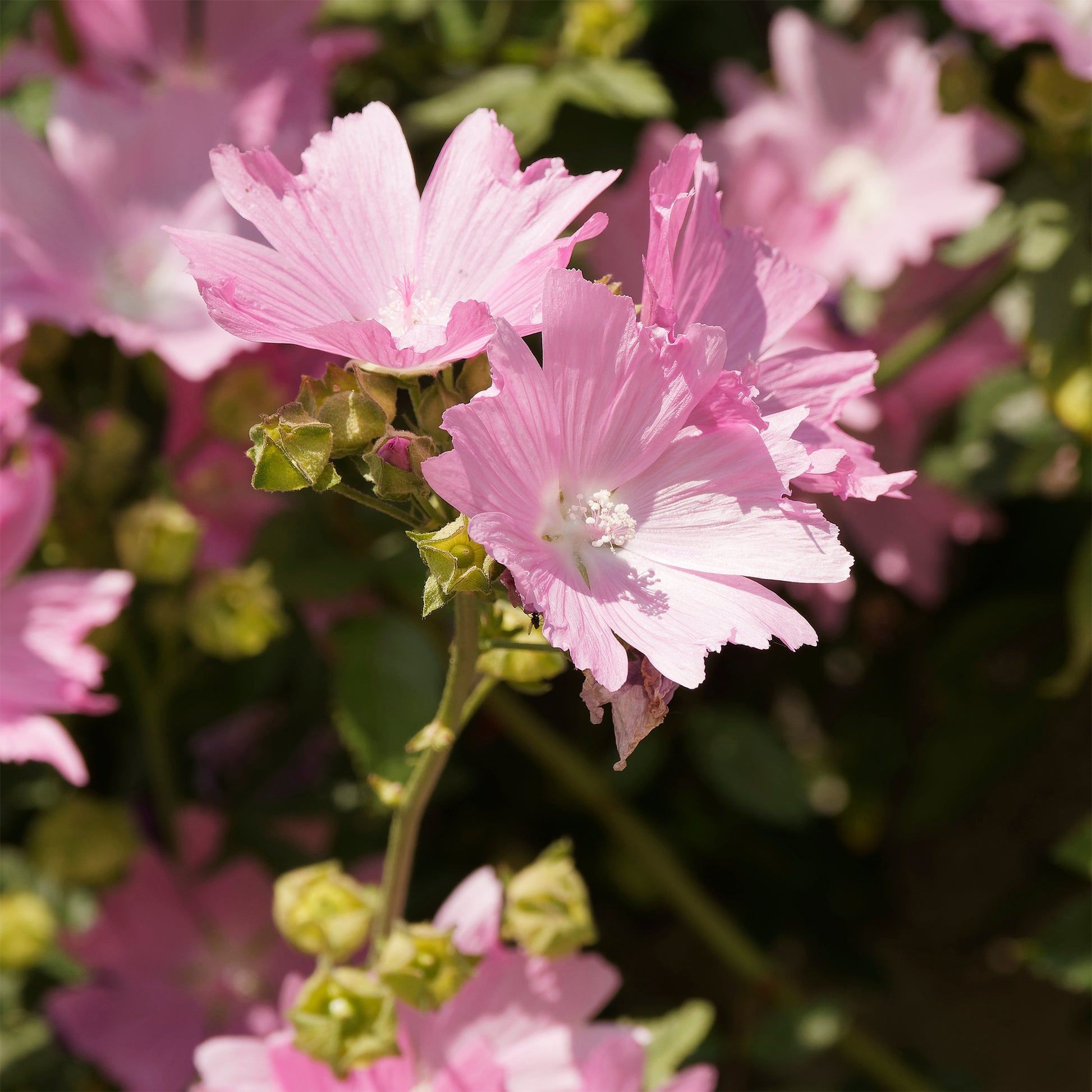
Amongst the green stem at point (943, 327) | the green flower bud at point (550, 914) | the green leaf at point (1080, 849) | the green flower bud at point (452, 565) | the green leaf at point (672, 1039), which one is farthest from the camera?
the green stem at point (943, 327)

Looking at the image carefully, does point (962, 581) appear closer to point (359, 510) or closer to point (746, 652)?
point (746, 652)

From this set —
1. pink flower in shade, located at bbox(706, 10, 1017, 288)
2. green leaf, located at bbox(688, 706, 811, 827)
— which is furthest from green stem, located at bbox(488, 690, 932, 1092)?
pink flower in shade, located at bbox(706, 10, 1017, 288)

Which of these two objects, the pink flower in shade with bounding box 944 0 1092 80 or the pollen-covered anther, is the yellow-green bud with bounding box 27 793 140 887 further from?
the pink flower in shade with bounding box 944 0 1092 80

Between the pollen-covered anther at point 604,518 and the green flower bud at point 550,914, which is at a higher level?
the pollen-covered anther at point 604,518

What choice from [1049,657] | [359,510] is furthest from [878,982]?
[359,510]

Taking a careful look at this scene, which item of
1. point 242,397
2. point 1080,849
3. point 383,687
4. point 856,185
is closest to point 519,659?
point 383,687

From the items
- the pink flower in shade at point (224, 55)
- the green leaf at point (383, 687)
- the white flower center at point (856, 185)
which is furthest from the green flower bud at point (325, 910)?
the white flower center at point (856, 185)

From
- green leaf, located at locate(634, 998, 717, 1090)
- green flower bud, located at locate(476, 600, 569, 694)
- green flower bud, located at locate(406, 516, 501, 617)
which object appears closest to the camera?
green flower bud, located at locate(406, 516, 501, 617)

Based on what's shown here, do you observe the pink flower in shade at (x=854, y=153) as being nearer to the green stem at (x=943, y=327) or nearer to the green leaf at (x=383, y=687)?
the green stem at (x=943, y=327)
